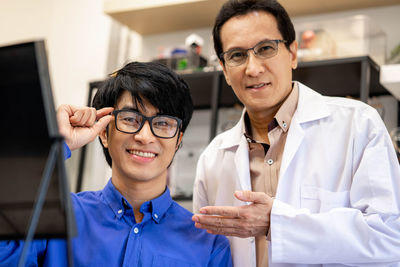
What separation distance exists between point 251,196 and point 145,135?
0.35m

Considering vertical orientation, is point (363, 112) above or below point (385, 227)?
above

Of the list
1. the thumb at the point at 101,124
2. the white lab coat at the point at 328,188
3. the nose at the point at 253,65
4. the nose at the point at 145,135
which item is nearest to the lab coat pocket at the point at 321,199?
the white lab coat at the point at 328,188

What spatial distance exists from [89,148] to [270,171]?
5.97 feet

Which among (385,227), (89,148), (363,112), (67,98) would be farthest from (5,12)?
(385,227)

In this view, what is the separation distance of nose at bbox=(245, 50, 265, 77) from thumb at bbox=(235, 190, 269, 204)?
1.45 feet

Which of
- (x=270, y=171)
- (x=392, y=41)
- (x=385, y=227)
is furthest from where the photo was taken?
(x=392, y=41)

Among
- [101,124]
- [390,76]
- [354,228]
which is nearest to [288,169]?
[354,228]

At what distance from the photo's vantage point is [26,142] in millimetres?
710

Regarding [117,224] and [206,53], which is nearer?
[117,224]

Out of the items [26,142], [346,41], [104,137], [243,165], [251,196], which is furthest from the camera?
[346,41]

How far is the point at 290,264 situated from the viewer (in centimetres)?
148

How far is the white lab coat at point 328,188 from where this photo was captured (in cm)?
136

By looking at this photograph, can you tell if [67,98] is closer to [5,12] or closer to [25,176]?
[5,12]

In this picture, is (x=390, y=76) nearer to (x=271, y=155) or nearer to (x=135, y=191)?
(x=271, y=155)
